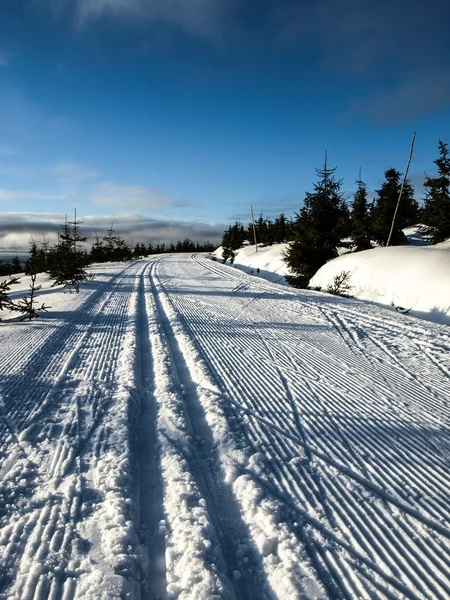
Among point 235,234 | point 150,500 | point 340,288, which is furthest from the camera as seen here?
point 235,234

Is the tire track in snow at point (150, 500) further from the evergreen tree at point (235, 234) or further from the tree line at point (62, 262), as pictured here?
the evergreen tree at point (235, 234)

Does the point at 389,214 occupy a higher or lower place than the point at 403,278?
higher

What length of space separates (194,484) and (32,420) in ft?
6.51

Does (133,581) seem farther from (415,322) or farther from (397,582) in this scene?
(415,322)

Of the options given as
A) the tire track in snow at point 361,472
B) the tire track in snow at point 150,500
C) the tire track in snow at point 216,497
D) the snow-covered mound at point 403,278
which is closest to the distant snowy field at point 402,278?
the snow-covered mound at point 403,278

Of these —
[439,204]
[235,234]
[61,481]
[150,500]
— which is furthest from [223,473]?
[235,234]

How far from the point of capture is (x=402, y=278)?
11586 mm

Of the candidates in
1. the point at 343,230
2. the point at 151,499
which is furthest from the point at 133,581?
the point at 343,230

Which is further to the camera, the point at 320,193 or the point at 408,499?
the point at 320,193

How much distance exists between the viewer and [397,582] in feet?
5.99

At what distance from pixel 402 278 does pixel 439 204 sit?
13.3 meters

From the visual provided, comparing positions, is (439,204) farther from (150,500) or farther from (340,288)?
(150,500)

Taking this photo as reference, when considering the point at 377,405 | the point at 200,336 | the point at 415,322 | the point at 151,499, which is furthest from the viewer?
the point at 415,322

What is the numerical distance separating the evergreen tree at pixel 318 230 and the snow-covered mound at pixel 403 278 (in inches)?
77.7
